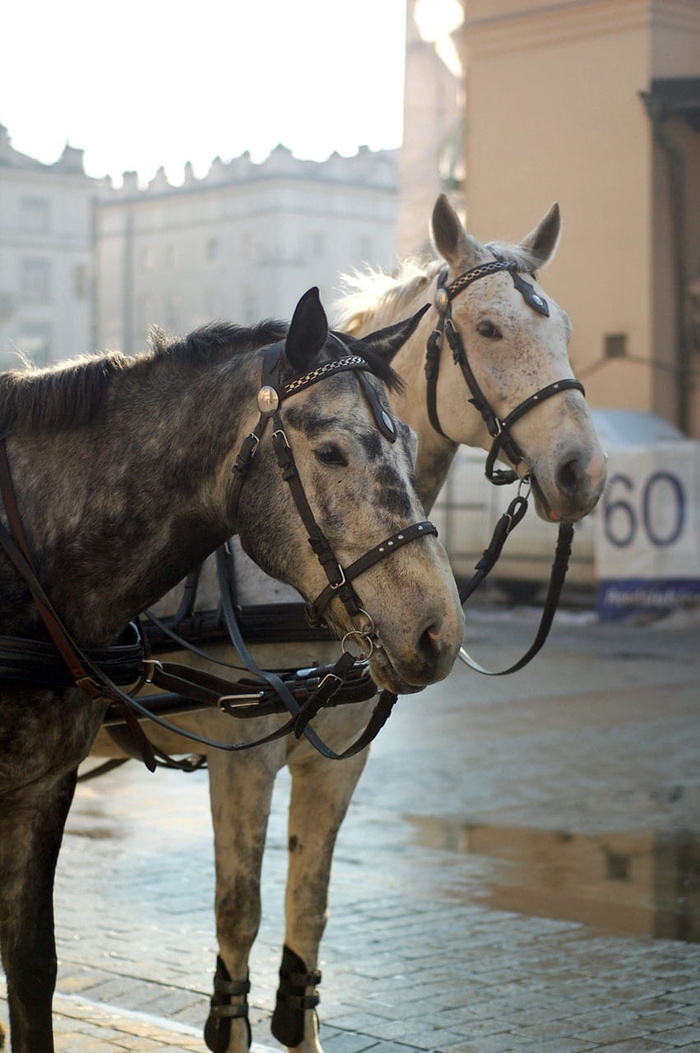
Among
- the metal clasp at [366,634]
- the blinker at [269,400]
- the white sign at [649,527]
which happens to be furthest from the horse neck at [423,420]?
the white sign at [649,527]

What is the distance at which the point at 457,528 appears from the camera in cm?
1866

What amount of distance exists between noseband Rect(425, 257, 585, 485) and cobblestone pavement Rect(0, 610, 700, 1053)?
1701 millimetres

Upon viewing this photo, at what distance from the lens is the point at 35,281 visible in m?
57.9

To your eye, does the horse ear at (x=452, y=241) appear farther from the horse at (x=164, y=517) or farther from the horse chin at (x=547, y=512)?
the horse at (x=164, y=517)

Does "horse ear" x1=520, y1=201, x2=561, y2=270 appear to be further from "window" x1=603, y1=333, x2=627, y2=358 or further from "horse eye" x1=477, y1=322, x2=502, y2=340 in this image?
"window" x1=603, y1=333, x2=627, y2=358

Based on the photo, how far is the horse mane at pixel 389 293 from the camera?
4.71 metres

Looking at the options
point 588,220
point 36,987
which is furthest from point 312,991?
point 588,220

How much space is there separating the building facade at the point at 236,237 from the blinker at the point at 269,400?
172 ft

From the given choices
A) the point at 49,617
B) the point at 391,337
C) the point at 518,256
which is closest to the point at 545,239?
the point at 518,256

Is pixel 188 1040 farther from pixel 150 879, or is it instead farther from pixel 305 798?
pixel 150 879

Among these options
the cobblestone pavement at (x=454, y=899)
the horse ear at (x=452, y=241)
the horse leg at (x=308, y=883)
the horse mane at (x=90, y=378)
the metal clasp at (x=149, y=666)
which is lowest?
the cobblestone pavement at (x=454, y=899)

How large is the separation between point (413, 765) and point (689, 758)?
1.69 m

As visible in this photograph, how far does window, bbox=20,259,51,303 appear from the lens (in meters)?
57.5

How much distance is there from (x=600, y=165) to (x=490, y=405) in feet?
52.4
